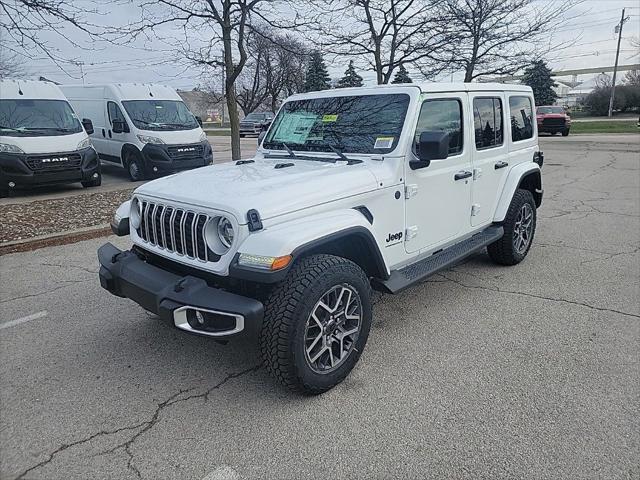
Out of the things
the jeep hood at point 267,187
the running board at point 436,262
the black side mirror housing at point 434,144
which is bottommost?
the running board at point 436,262

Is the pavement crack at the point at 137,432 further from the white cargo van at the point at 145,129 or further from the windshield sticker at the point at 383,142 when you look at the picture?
the white cargo van at the point at 145,129

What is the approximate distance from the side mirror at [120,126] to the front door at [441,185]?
945 centimetres

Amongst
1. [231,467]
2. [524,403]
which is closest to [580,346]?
[524,403]

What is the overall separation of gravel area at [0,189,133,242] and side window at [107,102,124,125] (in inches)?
126

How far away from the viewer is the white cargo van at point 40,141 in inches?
364

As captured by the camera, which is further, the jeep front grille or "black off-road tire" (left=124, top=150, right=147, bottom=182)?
"black off-road tire" (left=124, top=150, right=147, bottom=182)

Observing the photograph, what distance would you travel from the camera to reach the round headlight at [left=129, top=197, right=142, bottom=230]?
3.51 metres

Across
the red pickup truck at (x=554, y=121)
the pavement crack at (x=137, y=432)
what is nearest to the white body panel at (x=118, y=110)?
the pavement crack at (x=137, y=432)

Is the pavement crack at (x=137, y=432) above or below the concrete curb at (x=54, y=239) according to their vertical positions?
below

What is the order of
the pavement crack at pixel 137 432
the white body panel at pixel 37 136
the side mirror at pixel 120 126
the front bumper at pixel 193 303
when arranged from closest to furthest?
the pavement crack at pixel 137 432 → the front bumper at pixel 193 303 → the white body panel at pixel 37 136 → the side mirror at pixel 120 126

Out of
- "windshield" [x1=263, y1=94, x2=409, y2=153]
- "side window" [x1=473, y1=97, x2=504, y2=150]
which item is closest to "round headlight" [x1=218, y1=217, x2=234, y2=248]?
"windshield" [x1=263, y1=94, x2=409, y2=153]

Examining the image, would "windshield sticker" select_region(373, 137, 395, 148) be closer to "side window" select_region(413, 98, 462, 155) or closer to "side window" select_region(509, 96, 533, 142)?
"side window" select_region(413, 98, 462, 155)

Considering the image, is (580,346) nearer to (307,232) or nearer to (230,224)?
(307,232)

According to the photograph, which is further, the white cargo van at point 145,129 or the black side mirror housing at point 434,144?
the white cargo van at point 145,129
